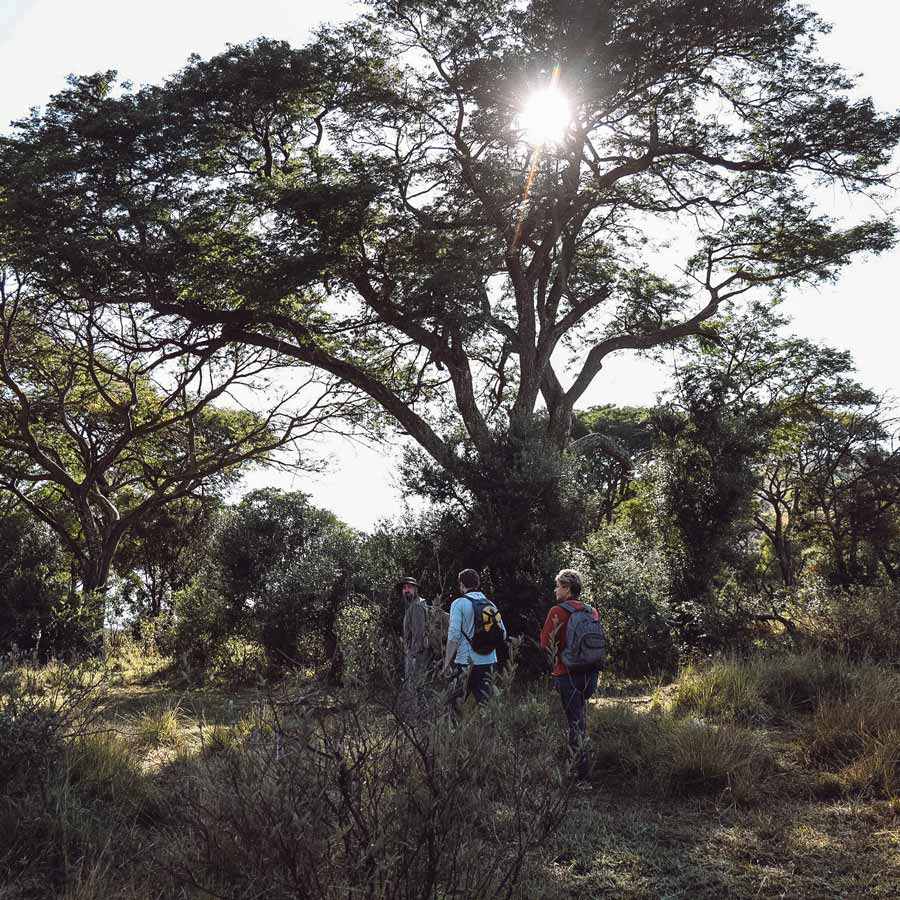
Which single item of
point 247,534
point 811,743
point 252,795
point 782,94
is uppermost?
point 782,94

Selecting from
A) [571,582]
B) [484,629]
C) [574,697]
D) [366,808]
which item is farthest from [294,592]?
[366,808]

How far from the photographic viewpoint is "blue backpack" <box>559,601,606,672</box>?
700cm

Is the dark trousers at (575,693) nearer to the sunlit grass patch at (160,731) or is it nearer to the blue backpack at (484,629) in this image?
the blue backpack at (484,629)

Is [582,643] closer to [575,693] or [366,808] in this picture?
[575,693]

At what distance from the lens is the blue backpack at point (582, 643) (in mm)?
7000

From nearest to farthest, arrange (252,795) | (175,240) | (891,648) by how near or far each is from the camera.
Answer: (252,795) → (891,648) → (175,240)

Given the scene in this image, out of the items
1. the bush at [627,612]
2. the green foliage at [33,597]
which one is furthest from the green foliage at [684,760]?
the green foliage at [33,597]

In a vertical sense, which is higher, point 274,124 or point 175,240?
point 274,124

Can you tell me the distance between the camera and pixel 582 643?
6.99 metres

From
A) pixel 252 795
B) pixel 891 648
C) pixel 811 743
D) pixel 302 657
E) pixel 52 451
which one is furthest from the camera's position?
pixel 52 451

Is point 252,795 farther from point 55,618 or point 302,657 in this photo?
point 55,618

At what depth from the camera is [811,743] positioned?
728 cm

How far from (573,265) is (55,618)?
13.9 m

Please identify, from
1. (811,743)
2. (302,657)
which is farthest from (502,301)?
(811,743)
